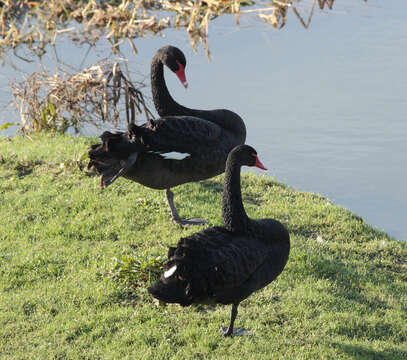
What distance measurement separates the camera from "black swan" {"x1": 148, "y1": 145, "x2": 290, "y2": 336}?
3.55 meters

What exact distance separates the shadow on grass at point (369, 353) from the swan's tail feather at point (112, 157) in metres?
2.08

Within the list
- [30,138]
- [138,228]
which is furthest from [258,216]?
[30,138]

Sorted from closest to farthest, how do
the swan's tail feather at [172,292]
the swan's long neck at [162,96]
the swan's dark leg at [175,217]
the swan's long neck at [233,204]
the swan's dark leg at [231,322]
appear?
the swan's tail feather at [172,292]
the swan's long neck at [233,204]
the swan's dark leg at [231,322]
the swan's long neck at [162,96]
the swan's dark leg at [175,217]

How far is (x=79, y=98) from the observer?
8.69 meters

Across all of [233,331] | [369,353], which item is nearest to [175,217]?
[233,331]

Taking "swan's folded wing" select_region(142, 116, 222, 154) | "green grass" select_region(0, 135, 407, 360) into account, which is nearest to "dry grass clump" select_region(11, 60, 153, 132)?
"green grass" select_region(0, 135, 407, 360)

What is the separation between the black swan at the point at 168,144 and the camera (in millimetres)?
4773

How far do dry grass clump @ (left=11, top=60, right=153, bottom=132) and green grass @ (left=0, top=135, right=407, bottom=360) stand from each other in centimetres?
116

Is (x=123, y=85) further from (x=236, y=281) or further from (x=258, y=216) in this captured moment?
(x=236, y=281)

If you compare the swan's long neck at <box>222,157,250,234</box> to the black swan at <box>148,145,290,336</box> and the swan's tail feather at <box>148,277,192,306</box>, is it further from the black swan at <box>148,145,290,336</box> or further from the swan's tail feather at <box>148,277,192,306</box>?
the swan's tail feather at <box>148,277,192,306</box>

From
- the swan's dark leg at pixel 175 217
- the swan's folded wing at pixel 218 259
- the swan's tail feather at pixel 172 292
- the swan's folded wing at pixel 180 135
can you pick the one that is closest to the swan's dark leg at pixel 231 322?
the swan's folded wing at pixel 218 259

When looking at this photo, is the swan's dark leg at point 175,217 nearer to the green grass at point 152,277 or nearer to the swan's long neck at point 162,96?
the green grass at point 152,277

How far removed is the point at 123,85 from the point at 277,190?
2749 millimetres

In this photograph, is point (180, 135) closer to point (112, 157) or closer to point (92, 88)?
point (112, 157)
